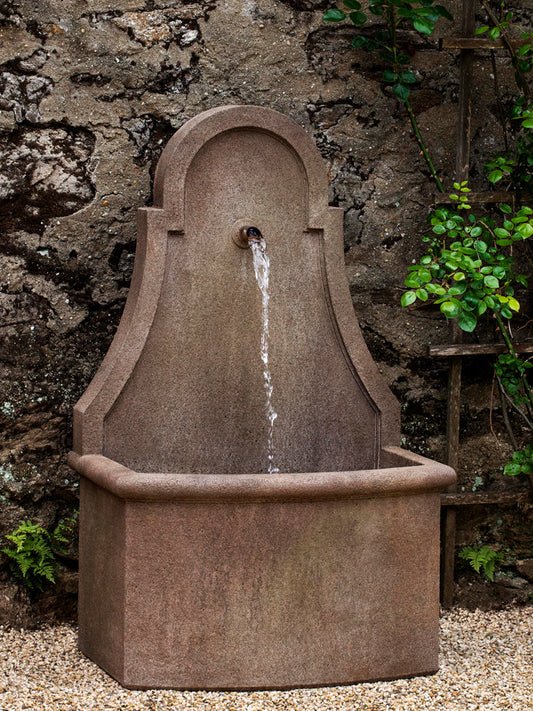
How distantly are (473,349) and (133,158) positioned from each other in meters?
1.48

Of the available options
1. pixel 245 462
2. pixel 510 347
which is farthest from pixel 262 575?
pixel 510 347

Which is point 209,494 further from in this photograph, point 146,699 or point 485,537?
point 485,537

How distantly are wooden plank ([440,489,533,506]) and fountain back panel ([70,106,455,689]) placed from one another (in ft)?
1.48

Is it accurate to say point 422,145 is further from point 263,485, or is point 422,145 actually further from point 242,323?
point 263,485

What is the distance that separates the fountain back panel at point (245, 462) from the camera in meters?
2.77

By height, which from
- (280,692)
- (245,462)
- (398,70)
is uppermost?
(398,70)

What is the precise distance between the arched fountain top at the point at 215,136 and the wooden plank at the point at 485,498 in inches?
46.7

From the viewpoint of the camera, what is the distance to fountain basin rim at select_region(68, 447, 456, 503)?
271 cm

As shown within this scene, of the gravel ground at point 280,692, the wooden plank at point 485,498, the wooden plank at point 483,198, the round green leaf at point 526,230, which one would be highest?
the wooden plank at point 483,198

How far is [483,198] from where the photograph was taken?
143 inches

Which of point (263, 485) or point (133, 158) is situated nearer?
point (263, 485)

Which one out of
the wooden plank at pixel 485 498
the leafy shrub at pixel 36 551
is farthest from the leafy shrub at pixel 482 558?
the leafy shrub at pixel 36 551

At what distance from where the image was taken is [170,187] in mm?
3213

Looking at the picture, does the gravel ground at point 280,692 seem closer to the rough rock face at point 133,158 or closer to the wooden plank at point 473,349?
the rough rock face at point 133,158
